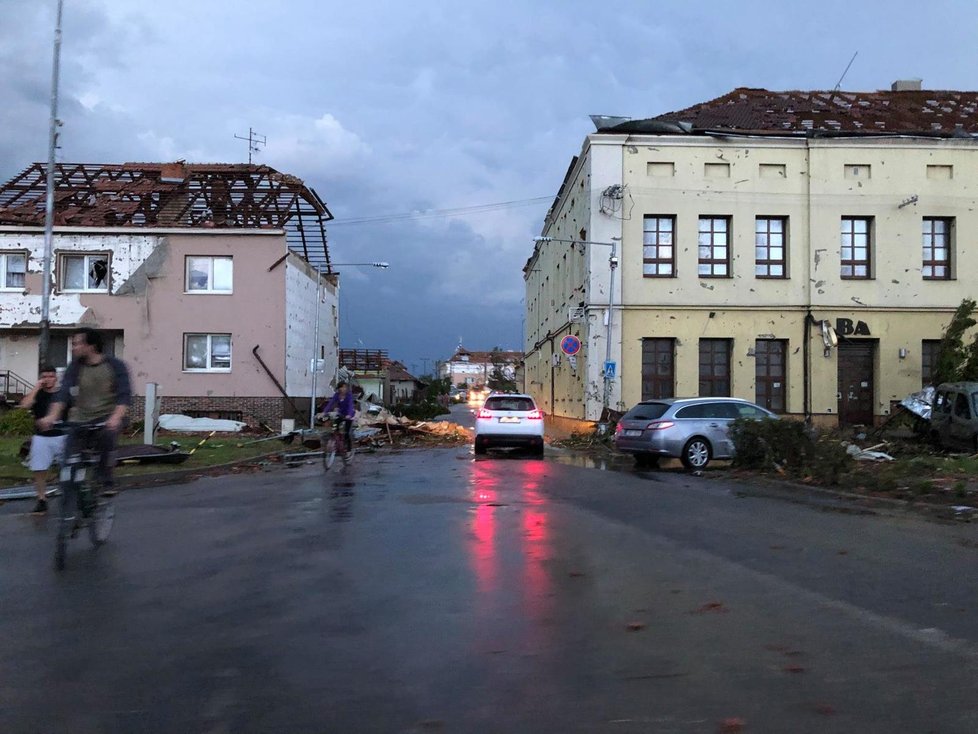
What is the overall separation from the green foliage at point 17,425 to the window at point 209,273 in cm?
754

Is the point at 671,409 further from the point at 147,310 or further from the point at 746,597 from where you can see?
the point at 147,310

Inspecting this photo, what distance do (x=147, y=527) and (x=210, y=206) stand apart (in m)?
25.0

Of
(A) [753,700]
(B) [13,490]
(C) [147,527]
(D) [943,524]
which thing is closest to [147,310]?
(B) [13,490]

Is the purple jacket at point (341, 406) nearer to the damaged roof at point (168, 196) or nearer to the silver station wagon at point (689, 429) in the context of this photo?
the silver station wagon at point (689, 429)

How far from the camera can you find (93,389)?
6.95 metres

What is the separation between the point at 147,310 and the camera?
29328mm

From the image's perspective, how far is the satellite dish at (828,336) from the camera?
2750cm

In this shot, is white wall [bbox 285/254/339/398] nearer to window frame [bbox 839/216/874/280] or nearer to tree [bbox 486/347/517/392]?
window frame [bbox 839/216/874/280]

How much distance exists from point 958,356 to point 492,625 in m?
24.2

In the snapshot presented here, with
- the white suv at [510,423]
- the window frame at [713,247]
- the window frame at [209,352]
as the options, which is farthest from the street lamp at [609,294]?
the window frame at [209,352]

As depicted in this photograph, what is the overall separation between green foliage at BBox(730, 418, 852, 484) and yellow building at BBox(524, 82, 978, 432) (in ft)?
41.9

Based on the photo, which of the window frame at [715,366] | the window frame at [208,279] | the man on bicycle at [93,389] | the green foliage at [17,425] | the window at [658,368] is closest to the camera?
the man on bicycle at [93,389]

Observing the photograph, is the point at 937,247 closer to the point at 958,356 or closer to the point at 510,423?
the point at 958,356

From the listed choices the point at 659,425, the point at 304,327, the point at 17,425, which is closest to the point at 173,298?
the point at 304,327
